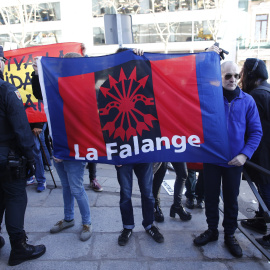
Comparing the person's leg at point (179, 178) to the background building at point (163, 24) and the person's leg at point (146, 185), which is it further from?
the background building at point (163, 24)

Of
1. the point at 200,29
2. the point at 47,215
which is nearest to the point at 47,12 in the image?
the point at 200,29

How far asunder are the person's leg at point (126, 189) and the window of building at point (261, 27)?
2983cm

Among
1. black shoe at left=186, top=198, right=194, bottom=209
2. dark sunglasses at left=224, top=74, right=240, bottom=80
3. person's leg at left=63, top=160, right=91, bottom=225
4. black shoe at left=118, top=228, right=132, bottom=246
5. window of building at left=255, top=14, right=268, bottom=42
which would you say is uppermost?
window of building at left=255, top=14, right=268, bottom=42

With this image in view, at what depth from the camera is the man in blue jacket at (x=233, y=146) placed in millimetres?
2635

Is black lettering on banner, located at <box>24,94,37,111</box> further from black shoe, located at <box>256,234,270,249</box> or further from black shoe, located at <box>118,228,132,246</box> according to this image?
black shoe, located at <box>256,234,270,249</box>

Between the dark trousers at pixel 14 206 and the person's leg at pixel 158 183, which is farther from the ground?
the dark trousers at pixel 14 206

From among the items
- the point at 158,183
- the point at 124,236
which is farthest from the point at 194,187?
the point at 124,236

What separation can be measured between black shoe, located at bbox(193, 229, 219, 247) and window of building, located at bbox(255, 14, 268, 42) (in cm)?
2965

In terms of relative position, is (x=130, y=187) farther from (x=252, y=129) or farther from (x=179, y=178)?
(x=252, y=129)

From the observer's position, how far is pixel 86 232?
117 inches

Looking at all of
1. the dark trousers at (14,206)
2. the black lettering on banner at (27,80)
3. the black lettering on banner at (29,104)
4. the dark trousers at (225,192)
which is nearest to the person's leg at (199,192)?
the dark trousers at (225,192)

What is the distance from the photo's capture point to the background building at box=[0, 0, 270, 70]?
2634cm

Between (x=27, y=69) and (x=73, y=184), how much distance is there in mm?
2555

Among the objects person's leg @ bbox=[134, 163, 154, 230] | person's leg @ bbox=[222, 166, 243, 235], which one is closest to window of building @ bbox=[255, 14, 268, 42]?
person's leg @ bbox=[222, 166, 243, 235]
